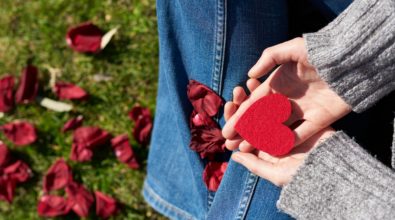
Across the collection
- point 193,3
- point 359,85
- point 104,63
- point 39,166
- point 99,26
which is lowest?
point 39,166

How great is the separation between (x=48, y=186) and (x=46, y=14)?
2.88ft

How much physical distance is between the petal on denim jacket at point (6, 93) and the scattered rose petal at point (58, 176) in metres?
0.38

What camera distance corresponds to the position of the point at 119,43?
2.44 metres

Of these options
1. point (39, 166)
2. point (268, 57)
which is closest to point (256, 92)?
point (268, 57)

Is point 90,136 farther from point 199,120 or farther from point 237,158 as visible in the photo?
point 237,158

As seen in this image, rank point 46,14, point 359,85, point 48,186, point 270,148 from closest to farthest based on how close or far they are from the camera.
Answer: point 359,85, point 270,148, point 48,186, point 46,14

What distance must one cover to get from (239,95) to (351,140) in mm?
342

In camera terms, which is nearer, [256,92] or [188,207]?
[256,92]

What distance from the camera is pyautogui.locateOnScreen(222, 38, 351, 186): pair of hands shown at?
1346mm

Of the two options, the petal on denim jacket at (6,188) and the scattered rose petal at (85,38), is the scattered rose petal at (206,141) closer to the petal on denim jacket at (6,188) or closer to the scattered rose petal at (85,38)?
the scattered rose petal at (85,38)

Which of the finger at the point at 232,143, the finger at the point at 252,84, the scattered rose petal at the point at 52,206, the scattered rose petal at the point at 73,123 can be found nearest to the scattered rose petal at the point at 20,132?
the scattered rose petal at the point at 73,123

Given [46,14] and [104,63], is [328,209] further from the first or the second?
[46,14]

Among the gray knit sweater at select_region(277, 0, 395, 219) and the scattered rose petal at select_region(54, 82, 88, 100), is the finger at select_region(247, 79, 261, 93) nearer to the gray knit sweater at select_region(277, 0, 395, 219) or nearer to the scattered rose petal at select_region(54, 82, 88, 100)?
the gray knit sweater at select_region(277, 0, 395, 219)

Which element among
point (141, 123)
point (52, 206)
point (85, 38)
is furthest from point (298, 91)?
point (52, 206)
